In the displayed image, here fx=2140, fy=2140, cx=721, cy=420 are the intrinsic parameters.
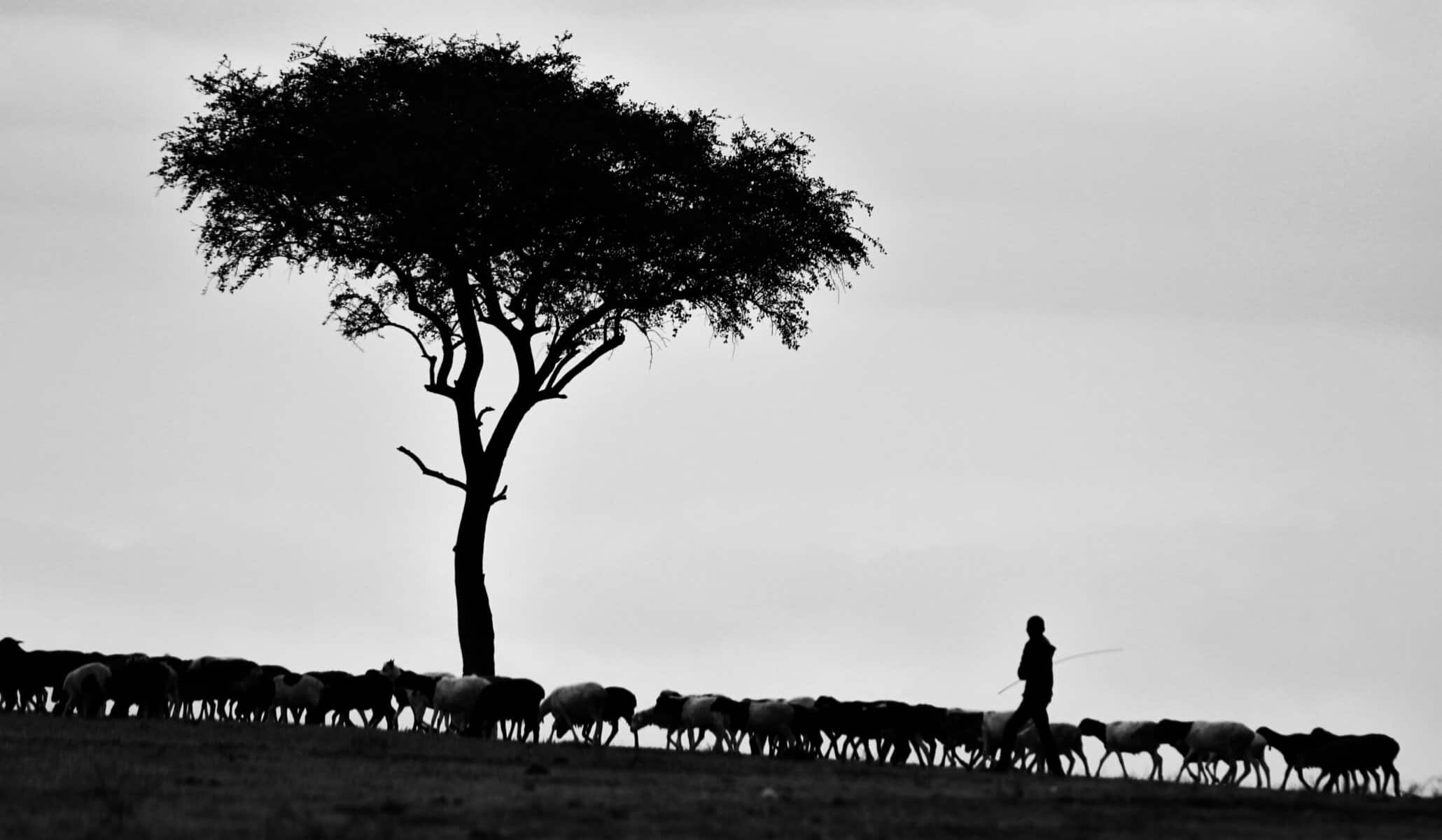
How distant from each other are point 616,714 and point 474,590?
673cm

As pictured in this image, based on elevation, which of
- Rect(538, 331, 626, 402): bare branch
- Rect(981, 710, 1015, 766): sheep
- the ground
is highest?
Rect(538, 331, 626, 402): bare branch

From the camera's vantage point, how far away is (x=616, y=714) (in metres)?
42.6

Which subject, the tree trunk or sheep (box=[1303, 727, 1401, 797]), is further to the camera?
the tree trunk

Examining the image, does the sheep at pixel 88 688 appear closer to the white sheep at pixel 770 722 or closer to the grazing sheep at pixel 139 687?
the grazing sheep at pixel 139 687

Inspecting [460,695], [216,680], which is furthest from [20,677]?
[460,695]

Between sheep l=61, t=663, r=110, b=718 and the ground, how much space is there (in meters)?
9.21

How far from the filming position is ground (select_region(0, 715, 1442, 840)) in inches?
802

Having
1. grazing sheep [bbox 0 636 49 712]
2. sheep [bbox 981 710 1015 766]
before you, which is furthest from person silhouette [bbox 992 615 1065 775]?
grazing sheep [bbox 0 636 49 712]

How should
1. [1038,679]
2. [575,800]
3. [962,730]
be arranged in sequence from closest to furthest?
[575,800] → [1038,679] → [962,730]

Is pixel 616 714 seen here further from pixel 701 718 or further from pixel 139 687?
pixel 139 687

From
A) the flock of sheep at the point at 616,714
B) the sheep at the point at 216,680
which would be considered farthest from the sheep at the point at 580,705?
the sheep at the point at 216,680

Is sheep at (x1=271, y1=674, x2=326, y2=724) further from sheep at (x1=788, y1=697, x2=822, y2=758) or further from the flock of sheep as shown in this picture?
sheep at (x1=788, y1=697, x2=822, y2=758)

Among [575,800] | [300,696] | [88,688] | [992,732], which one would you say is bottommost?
[575,800]

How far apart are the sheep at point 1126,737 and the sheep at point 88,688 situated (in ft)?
65.9
